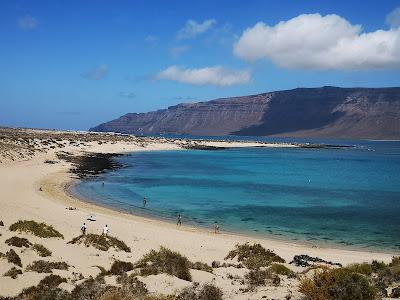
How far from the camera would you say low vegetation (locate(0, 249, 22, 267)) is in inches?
536

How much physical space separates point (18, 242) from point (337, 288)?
11637 mm

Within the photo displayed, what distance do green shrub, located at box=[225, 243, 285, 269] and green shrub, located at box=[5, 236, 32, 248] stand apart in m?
7.71

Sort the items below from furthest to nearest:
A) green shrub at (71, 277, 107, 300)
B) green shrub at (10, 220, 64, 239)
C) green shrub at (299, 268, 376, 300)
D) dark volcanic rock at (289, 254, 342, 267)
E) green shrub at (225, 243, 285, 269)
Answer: green shrub at (10, 220, 64, 239), dark volcanic rock at (289, 254, 342, 267), green shrub at (225, 243, 285, 269), green shrub at (71, 277, 107, 300), green shrub at (299, 268, 376, 300)

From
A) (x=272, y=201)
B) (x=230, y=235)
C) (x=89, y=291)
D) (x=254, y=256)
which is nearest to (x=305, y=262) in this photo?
(x=254, y=256)

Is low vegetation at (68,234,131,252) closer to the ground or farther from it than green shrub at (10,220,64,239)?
closer to the ground

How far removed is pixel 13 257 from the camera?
13867 mm

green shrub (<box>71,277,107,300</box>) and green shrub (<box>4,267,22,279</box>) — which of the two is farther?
green shrub (<box>4,267,22,279</box>)

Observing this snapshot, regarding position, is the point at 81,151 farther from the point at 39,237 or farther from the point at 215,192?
the point at 39,237

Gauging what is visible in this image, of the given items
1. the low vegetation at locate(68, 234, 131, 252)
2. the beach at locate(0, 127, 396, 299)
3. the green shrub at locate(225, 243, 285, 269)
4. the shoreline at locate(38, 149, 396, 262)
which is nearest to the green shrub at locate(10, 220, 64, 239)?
the beach at locate(0, 127, 396, 299)

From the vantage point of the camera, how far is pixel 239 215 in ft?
107

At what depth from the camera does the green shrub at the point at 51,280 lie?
37.5 feet

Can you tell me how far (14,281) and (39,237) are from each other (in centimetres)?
612

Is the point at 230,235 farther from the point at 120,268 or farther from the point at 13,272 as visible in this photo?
the point at 13,272

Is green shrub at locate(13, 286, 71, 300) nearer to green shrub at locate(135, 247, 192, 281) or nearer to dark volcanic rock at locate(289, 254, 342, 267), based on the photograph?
green shrub at locate(135, 247, 192, 281)
